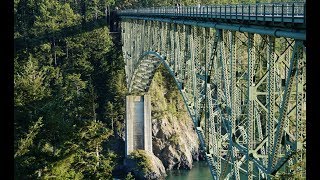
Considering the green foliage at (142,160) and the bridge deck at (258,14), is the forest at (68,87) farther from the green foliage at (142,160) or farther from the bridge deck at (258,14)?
the bridge deck at (258,14)

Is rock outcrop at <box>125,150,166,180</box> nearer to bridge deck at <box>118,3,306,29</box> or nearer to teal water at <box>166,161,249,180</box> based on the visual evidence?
teal water at <box>166,161,249,180</box>

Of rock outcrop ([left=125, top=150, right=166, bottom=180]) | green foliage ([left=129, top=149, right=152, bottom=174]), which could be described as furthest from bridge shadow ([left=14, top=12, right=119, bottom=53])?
rock outcrop ([left=125, top=150, right=166, bottom=180])

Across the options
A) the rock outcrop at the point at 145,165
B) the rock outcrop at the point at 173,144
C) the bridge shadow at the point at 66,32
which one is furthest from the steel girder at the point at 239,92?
the bridge shadow at the point at 66,32

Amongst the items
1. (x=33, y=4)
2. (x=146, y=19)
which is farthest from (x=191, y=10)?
(x=33, y=4)

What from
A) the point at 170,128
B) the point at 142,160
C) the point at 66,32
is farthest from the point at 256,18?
the point at 66,32

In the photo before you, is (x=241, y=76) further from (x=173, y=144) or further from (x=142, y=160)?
(x=173, y=144)

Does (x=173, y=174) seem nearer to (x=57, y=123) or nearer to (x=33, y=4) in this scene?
(x=57, y=123)
